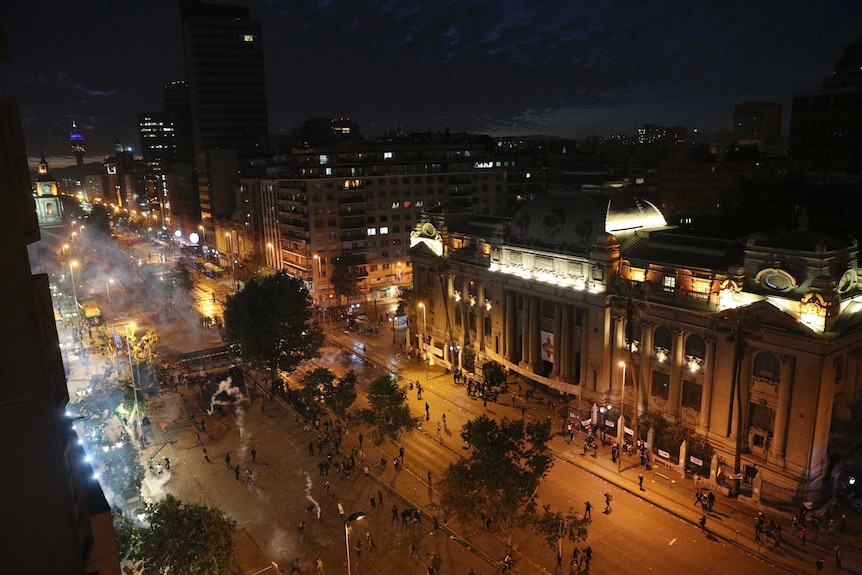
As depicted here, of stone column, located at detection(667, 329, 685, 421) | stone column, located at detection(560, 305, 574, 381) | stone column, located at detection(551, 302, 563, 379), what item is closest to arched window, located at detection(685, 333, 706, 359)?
stone column, located at detection(667, 329, 685, 421)

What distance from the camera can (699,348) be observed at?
50625mm

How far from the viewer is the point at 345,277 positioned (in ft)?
327

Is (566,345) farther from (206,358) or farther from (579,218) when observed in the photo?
(206,358)

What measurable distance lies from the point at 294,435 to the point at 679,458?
33925 mm

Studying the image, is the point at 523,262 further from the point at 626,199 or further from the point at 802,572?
the point at 802,572

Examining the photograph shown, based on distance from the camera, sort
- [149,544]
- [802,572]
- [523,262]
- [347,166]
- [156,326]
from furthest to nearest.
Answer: [347,166], [156,326], [523,262], [802,572], [149,544]

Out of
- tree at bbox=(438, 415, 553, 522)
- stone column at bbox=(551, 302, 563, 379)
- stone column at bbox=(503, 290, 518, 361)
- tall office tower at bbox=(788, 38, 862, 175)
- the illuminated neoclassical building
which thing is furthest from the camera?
tall office tower at bbox=(788, 38, 862, 175)

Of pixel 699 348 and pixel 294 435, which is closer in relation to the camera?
pixel 699 348

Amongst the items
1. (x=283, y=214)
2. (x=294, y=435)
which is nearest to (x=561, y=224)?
(x=294, y=435)

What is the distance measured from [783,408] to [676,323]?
10.2 m

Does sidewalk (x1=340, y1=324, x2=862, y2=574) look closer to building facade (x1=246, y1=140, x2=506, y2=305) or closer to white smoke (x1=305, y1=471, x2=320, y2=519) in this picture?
white smoke (x1=305, y1=471, x2=320, y2=519)

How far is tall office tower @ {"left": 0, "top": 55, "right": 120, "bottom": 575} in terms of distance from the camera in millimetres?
7605

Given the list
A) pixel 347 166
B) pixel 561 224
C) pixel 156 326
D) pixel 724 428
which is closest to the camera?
pixel 724 428

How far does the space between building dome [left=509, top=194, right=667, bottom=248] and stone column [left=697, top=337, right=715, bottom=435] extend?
47.6 ft
